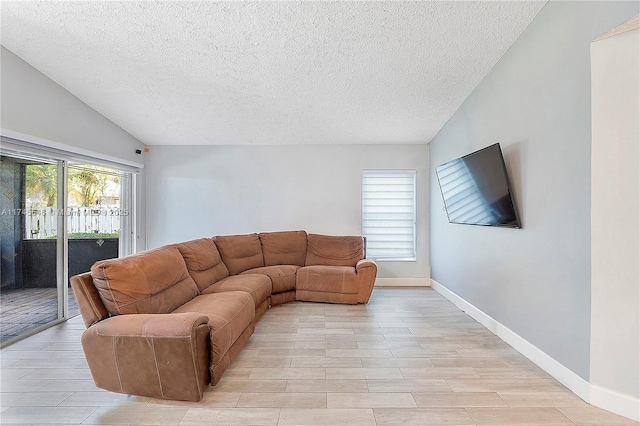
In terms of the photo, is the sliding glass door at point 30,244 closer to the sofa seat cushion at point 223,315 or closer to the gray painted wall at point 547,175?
the sofa seat cushion at point 223,315

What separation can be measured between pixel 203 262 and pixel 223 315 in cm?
130

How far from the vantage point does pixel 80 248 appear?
4.03 m

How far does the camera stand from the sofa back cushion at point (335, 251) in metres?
4.78

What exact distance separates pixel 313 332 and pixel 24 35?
3984 millimetres

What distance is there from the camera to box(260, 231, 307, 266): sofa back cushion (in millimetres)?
4840

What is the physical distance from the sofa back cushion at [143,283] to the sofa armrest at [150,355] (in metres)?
0.20

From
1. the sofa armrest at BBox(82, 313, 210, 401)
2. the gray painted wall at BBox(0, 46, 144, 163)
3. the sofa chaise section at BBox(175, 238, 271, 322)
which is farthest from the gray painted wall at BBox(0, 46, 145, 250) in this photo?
the sofa armrest at BBox(82, 313, 210, 401)

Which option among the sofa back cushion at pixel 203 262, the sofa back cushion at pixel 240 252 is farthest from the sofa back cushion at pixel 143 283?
the sofa back cushion at pixel 240 252

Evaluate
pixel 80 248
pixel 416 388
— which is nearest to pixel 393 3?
pixel 416 388

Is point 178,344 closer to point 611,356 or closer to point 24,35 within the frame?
point 611,356

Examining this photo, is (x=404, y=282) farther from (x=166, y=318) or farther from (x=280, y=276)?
(x=166, y=318)

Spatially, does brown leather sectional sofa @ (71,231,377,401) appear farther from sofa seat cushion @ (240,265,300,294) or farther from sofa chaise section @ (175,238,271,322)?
sofa seat cushion @ (240,265,300,294)

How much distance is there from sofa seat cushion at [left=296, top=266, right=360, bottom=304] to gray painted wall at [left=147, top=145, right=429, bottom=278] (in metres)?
1.17

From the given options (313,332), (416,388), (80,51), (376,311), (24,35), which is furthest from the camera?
(376,311)
